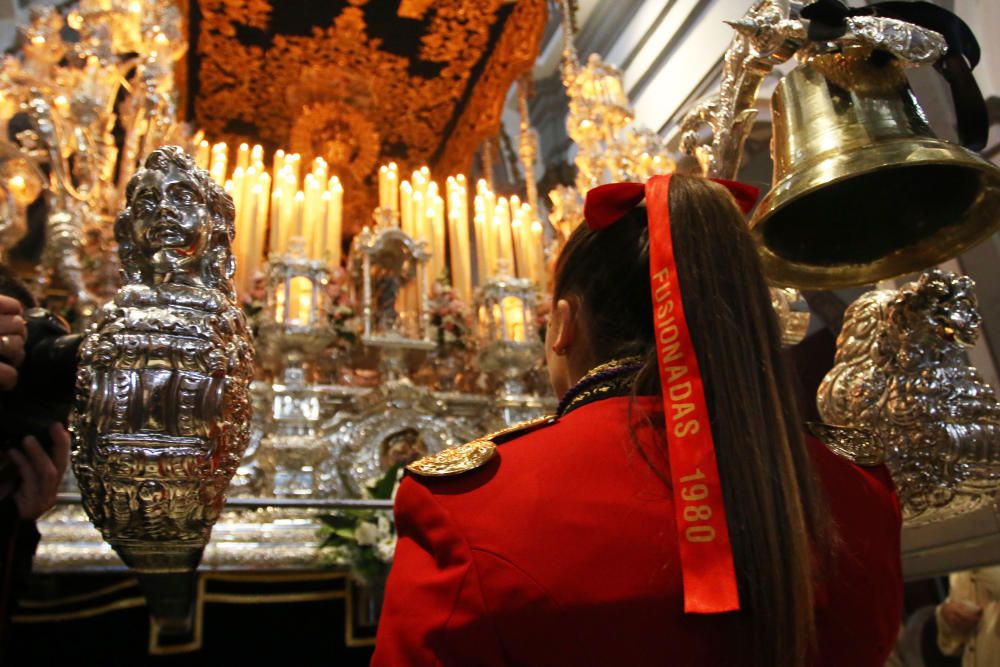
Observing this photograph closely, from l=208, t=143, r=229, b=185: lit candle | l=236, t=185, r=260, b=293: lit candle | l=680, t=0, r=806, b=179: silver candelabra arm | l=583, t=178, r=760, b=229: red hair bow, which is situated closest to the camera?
l=583, t=178, r=760, b=229: red hair bow

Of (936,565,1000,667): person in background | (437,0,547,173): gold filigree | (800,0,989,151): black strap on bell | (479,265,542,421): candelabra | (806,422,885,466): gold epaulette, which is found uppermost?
(437,0,547,173): gold filigree

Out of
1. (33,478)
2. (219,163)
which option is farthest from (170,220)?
(219,163)

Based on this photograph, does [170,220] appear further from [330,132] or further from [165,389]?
[330,132]

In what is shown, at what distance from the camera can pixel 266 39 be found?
412 centimetres

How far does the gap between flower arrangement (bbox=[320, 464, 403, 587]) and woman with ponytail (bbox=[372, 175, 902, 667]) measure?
43.4 inches

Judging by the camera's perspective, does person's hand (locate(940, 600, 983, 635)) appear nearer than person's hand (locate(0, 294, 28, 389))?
No

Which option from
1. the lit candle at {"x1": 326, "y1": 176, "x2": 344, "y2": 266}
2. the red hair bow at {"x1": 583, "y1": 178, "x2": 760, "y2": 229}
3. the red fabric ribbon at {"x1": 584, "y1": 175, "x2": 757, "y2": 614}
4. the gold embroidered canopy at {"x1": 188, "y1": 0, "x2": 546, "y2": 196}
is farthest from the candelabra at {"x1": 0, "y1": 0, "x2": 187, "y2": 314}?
the red fabric ribbon at {"x1": 584, "y1": 175, "x2": 757, "y2": 614}

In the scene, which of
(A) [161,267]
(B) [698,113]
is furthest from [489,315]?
(A) [161,267]

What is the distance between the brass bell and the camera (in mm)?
1003

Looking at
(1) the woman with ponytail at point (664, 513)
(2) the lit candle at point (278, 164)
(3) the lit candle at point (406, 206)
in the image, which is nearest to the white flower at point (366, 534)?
(1) the woman with ponytail at point (664, 513)

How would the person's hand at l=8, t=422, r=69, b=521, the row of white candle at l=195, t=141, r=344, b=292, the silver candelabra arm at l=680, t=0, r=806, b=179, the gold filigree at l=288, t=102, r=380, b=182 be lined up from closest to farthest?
1. the person's hand at l=8, t=422, r=69, b=521
2. the silver candelabra arm at l=680, t=0, r=806, b=179
3. the row of white candle at l=195, t=141, r=344, b=292
4. the gold filigree at l=288, t=102, r=380, b=182

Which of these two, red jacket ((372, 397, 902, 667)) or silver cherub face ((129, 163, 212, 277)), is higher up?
silver cherub face ((129, 163, 212, 277))

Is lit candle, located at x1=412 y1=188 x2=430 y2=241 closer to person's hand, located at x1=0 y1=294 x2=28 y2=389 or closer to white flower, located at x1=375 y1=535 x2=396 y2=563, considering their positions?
white flower, located at x1=375 y1=535 x2=396 y2=563

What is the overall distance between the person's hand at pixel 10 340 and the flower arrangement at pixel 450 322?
200 cm
